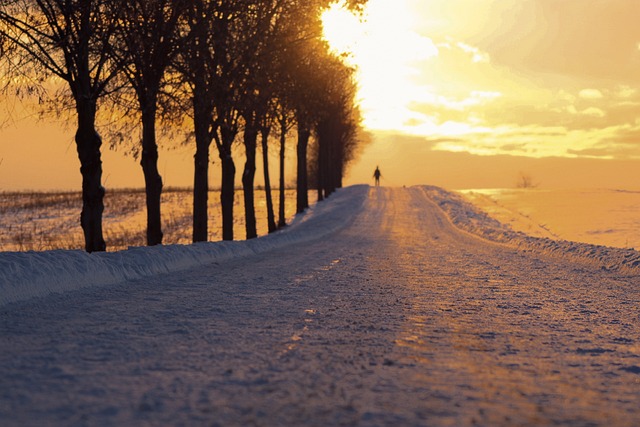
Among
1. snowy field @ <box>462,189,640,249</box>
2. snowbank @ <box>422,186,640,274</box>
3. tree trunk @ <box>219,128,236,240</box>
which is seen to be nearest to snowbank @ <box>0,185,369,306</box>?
tree trunk @ <box>219,128,236,240</box>

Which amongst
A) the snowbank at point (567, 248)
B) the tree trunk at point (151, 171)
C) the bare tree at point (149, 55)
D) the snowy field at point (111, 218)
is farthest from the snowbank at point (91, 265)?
the snowy field at point (111, 218)

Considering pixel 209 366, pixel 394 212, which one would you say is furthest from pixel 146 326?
pixel 394 212

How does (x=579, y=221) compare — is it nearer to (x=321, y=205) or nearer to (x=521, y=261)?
(x=321, y=205)

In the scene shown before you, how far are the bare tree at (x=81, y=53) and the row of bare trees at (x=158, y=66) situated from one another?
0.09ft

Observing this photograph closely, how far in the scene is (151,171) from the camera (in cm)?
2116

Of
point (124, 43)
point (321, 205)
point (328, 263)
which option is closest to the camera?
point (328, 263)

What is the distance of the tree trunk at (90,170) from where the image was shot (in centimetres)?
1795

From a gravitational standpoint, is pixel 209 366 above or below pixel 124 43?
below

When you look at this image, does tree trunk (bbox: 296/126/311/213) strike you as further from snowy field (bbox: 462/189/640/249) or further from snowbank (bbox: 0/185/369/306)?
snowbank (bbox: 0/185/369/306)

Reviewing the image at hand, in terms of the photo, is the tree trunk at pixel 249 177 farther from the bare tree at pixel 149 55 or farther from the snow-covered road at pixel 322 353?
the snow-covered road at pixel 322 353

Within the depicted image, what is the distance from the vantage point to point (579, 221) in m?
40.3

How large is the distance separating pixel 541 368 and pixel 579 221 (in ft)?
120

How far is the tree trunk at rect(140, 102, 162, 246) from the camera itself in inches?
Result: 820

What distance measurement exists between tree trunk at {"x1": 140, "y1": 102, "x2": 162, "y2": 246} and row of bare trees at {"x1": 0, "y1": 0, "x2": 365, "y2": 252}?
0.10 feet
